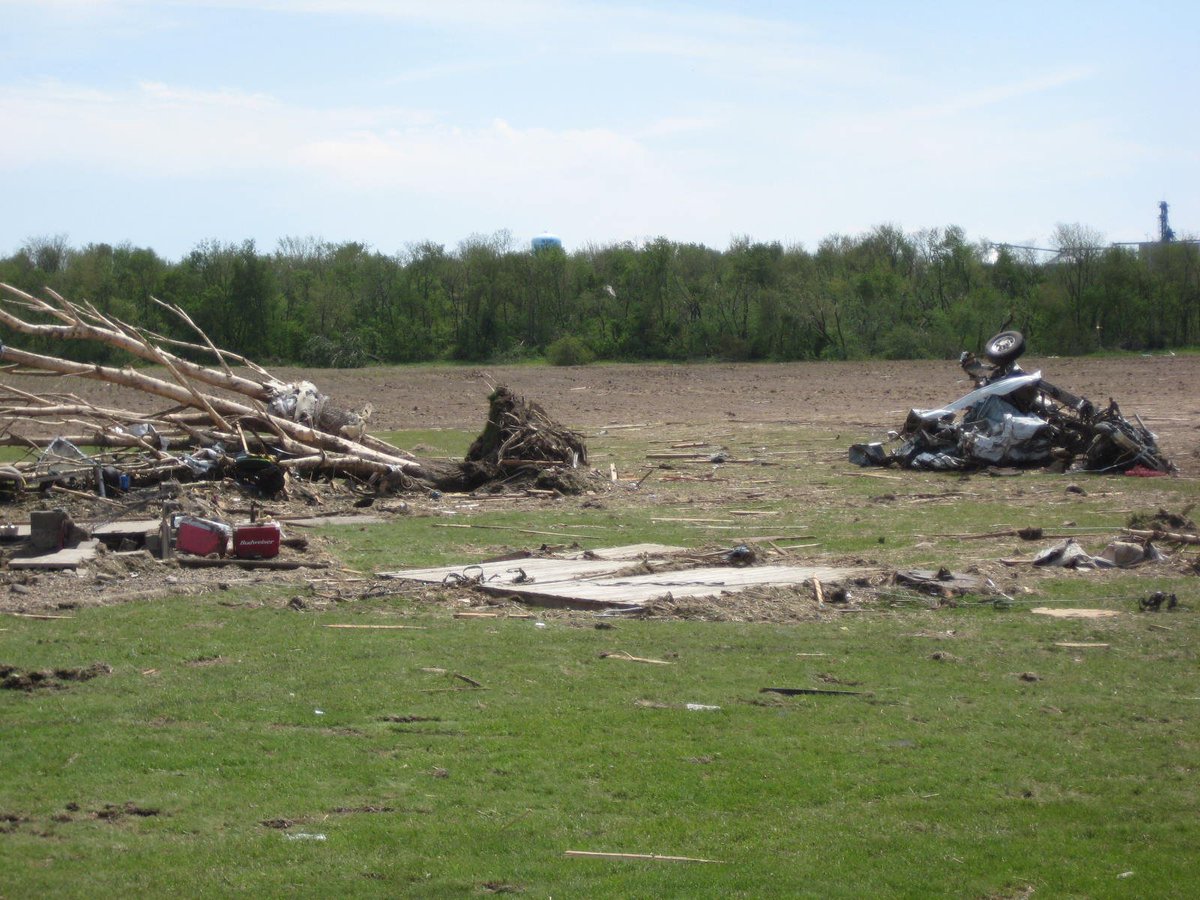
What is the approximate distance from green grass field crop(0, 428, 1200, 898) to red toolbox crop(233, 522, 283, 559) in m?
1.41

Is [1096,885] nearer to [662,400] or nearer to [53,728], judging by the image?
[53,728]

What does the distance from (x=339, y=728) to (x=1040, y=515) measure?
11.9m

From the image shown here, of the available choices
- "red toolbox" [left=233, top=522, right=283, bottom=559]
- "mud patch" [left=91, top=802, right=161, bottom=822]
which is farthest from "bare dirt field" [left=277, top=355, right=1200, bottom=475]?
"mud patch" [left=91, top=802, right=161, bottom=822]

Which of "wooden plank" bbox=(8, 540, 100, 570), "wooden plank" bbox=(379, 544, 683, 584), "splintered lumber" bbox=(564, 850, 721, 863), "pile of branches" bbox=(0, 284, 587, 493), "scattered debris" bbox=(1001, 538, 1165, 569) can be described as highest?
"pile of branches" bbox=(0, 284, 587, 493)

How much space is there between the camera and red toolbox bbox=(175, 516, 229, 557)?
13.1m

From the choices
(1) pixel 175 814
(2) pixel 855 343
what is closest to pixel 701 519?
(1) pixel 175 814

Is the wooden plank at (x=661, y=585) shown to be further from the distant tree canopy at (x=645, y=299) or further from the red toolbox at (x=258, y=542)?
the distant tree canopy at (x=645, y=299)

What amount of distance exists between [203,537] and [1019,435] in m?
14.8

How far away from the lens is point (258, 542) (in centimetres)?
1297

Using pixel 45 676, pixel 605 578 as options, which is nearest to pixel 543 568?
pixel 605 578

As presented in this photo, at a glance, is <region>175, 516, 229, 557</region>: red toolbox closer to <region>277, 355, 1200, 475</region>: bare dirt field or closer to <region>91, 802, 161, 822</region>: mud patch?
<region>91, 802, 161, 822</region>: mud patch

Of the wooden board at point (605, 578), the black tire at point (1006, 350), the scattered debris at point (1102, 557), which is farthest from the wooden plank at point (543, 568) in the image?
the black tire at point (1006, 350)

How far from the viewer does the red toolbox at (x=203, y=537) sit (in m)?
13.1

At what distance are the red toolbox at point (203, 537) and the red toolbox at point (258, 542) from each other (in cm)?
21
